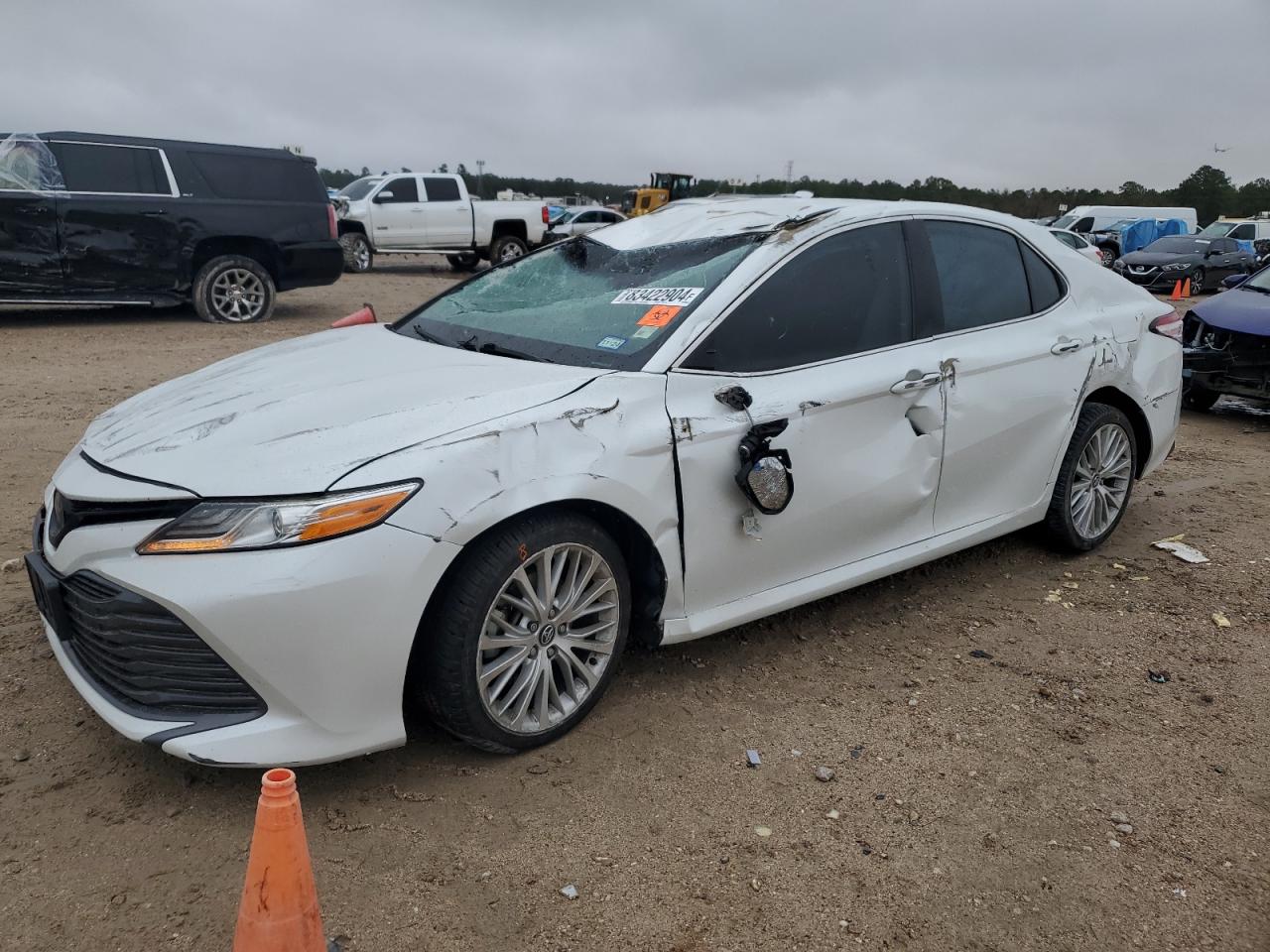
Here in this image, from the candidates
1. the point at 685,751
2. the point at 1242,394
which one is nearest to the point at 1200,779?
the point at 685,751

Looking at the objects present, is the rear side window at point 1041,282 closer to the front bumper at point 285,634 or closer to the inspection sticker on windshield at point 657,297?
the inspection sticker on windshield at point 657,297

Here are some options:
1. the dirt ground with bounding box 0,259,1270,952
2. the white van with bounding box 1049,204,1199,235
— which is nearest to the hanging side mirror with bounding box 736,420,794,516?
the dirt ground with bounding box 0,259,1270,952

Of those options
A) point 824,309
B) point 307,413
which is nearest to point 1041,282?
point 824,309

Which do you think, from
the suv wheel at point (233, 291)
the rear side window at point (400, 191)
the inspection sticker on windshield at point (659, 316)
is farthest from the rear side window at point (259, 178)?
the rear side window at point (400, 191)

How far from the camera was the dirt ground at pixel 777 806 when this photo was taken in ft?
7.50

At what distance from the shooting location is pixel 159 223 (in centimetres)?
992

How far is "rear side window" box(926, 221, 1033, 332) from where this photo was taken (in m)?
3.88

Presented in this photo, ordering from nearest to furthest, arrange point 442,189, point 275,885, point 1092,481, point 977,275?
point 275,885
point 977,275
point 1092,481
point 442,189

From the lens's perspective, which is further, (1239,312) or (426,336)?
(1239,312)

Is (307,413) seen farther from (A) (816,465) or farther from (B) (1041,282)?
(B) (1041,282)

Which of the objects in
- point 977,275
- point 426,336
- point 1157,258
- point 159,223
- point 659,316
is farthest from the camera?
point 1157,258

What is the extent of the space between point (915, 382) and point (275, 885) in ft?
8.70

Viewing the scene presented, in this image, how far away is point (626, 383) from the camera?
2.99 metres

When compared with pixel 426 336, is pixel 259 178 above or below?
above
